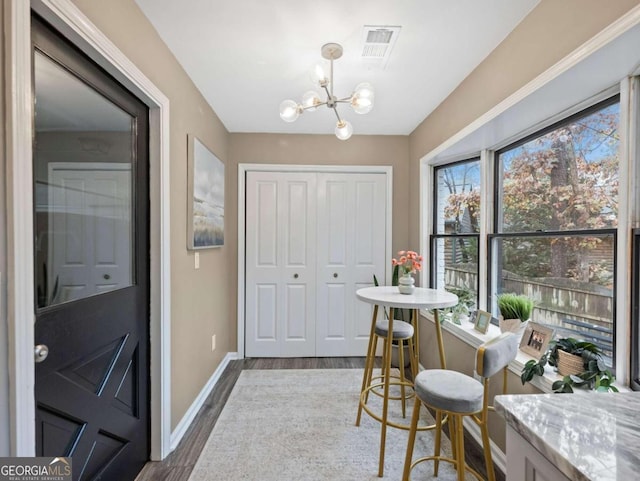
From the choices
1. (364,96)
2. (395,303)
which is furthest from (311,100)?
(395,303)

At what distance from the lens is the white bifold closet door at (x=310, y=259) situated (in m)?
3.21

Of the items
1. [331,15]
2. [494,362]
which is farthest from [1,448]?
[331,15]

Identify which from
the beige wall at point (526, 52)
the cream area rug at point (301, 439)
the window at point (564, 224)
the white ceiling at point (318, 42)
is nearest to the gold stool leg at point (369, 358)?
the cream area rug at point (301, 439)

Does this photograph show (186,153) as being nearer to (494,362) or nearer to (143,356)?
(143,356)

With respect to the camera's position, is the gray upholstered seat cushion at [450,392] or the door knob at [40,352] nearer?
the door knob at [40,352]

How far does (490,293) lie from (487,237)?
418 mm

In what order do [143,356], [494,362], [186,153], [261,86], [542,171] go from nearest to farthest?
[494,362] < [143,356] < [542,171] < [186,153] < [261,86]

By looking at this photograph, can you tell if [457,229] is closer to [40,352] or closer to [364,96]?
[364,96]

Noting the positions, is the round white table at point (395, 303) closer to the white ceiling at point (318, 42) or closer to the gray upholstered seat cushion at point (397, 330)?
the gray upholstered seat cushion at point (397, 330)

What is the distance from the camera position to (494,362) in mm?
1139

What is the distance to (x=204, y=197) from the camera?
235 cm

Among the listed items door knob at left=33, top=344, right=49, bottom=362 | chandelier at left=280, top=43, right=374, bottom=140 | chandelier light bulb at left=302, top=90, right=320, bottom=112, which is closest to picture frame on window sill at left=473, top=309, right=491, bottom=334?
chandelier at left=280, top=43, right=374, bottom=140

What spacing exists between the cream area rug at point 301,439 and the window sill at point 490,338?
2.09ft

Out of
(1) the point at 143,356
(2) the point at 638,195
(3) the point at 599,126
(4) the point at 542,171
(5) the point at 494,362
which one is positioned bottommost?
(1) the point at 143,356
